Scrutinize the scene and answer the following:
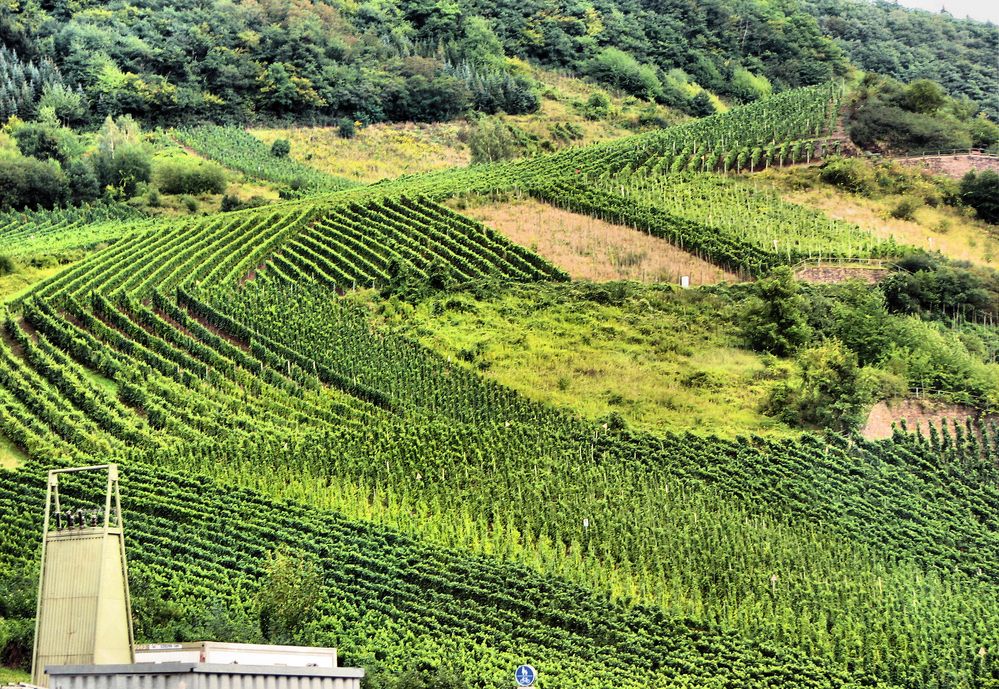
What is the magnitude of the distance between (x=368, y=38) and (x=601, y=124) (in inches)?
485

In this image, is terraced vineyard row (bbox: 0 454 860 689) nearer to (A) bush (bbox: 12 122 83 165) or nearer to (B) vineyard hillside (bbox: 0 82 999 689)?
(B) vineyard hillside (bbox: 0 82 999 689)

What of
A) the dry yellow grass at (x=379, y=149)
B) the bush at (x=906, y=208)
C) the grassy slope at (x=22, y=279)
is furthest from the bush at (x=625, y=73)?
the grassy slope at (x=22, y=279)

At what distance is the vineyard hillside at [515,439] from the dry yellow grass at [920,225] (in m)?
0.85

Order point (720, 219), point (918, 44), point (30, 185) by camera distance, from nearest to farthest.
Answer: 1. point (720, 219)
2. point (30, 185)
3. point (918, 44)

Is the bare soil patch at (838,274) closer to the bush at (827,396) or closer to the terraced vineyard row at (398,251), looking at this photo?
the terraced vineyard row at (398,251)

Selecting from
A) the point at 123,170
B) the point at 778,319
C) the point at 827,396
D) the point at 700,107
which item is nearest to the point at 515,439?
the point at 827,396

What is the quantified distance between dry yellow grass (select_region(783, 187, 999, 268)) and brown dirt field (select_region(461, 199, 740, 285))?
276 inches

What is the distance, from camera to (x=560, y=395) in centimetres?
4478

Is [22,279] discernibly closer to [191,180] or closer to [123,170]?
[191,180]

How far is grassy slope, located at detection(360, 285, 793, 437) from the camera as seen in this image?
44344mm

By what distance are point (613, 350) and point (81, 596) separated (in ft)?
82.5

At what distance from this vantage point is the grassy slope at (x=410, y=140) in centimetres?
6781

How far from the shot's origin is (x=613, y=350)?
4738 cm

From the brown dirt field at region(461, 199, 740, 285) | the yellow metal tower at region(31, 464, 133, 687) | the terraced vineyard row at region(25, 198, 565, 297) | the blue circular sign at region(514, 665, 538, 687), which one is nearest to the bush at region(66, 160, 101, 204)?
the terraced vineyard row at region(25, 198, 565, 297)
